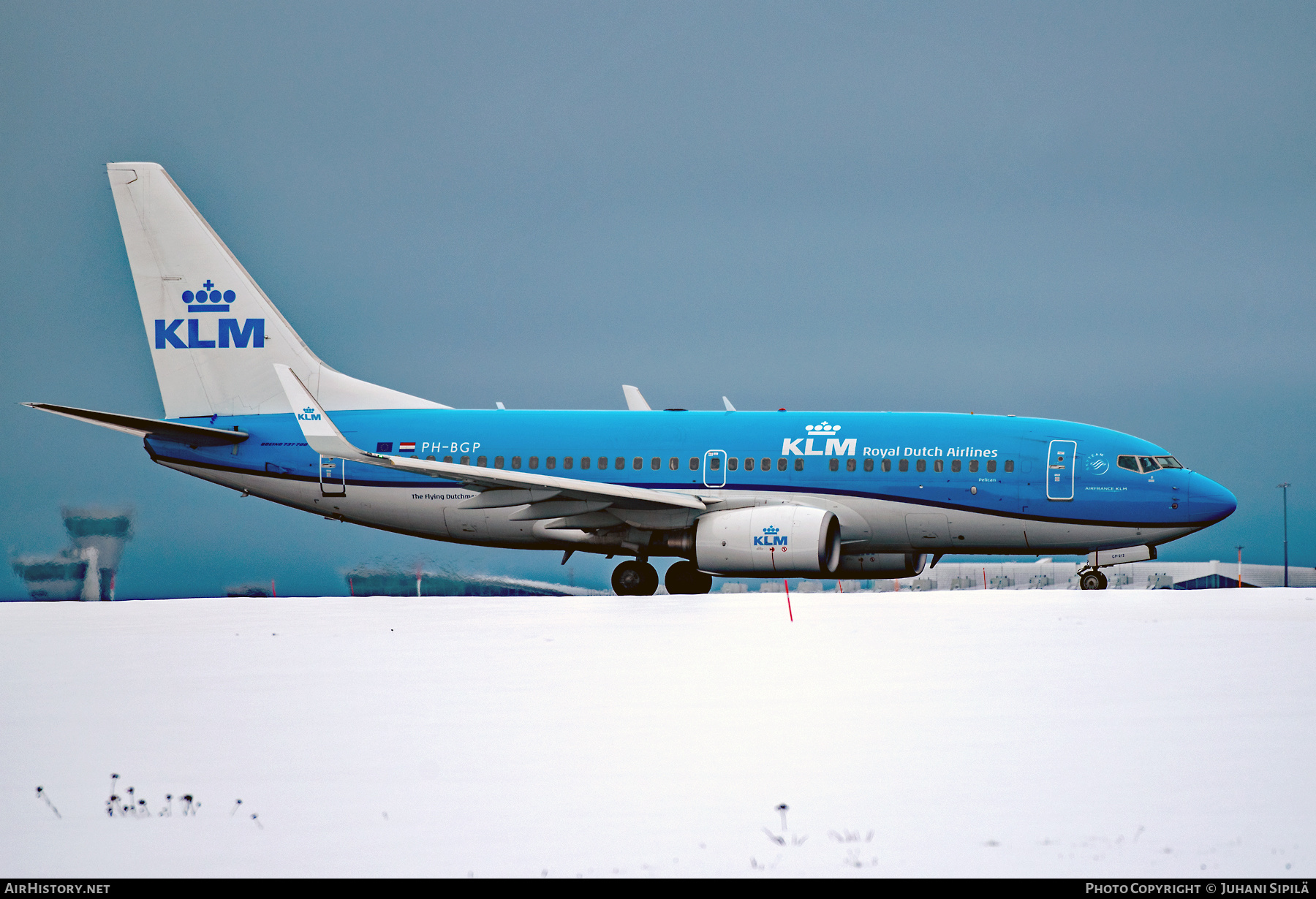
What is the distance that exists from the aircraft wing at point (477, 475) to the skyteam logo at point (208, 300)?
6482mm

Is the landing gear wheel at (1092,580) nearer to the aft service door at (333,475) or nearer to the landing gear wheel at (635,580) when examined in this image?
the landing gear wheel at (635,580)

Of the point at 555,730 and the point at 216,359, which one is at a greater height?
the point at 216,359

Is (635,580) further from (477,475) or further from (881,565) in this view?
(881,565)

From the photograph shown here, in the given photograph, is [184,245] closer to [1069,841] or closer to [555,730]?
[555,730]

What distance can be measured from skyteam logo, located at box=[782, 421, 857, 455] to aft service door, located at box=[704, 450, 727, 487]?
1345 millimetres

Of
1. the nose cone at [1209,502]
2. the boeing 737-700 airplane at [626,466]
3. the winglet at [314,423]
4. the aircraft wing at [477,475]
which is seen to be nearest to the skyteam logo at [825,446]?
the boeing 737-700 airplane at [626,466]

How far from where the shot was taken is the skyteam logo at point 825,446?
27.7 meters

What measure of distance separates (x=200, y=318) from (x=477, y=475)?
1047cm
